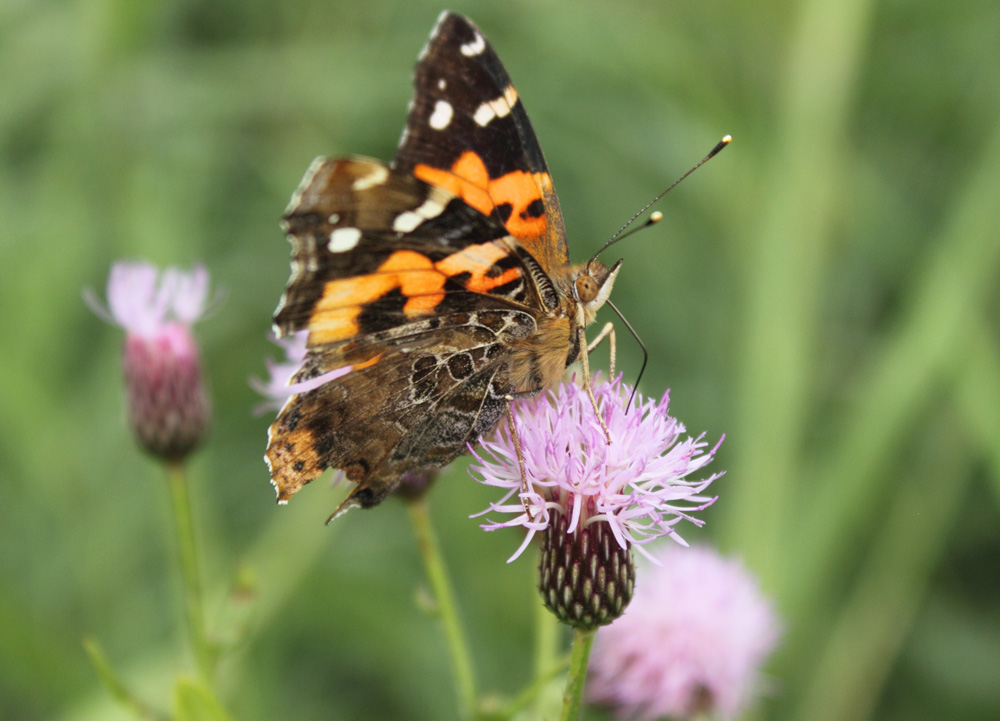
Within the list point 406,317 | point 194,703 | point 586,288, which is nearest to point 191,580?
point 194,703

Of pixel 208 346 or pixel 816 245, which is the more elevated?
pixel 816 245

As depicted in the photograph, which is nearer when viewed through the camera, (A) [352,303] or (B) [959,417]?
(A) [352,303]

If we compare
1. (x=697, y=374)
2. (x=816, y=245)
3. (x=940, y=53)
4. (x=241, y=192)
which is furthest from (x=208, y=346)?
(x=940, y=53)

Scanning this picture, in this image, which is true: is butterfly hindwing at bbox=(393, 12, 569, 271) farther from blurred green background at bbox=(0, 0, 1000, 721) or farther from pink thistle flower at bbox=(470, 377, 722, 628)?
blurred green background at bbox=(0, 0, 1000, 721)

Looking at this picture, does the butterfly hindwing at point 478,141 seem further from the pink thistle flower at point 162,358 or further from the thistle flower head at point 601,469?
the pink thistle flower at point 162,358

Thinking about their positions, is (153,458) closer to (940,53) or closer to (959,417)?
(959,417)

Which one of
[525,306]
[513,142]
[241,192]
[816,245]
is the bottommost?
[241,192]

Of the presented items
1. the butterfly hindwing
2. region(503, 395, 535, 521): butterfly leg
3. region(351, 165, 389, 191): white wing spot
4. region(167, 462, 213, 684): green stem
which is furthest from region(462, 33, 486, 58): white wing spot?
region(167, 462, 213, 684): green stem
